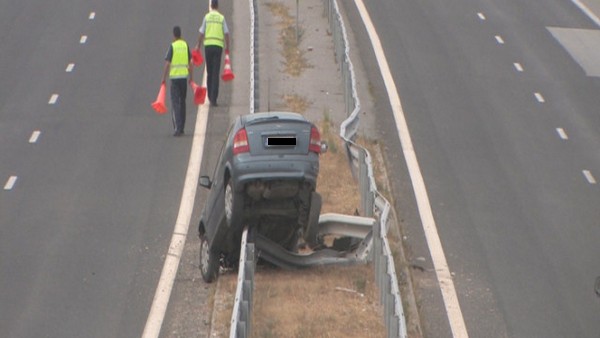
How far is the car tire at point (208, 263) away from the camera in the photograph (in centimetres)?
1745

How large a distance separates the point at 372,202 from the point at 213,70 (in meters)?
7.81

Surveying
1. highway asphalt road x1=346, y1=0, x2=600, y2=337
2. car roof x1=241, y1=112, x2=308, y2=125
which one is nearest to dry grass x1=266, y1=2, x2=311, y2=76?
highway asphalt road x1=346, y1=0, x2=600, y2=337

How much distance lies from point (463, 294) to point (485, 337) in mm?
1446

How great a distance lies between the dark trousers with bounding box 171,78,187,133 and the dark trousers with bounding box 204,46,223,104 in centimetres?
147

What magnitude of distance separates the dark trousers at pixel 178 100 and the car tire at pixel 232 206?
25.2 feet

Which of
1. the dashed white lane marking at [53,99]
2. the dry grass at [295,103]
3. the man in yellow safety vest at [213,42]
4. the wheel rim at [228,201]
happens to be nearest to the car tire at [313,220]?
the wheel rim at [228,201]

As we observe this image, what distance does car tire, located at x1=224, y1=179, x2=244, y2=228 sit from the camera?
1636 centimetres

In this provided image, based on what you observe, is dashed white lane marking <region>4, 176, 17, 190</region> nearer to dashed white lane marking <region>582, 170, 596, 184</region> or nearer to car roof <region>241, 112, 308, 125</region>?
car roof <region>241, 112, 308, 125</region>

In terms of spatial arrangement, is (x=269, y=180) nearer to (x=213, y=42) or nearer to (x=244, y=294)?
(x=244, y=294)

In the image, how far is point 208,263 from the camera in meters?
17.5

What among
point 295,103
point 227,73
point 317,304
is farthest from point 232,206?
point 227,73

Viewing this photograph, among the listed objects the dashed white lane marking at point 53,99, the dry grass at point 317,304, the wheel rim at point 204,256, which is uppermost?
the dry grass at point 317,304

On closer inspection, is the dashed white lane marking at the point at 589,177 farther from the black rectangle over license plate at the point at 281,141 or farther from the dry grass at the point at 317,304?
the black rectangle over license plate at the point at 281,141

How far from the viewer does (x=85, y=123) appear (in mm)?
25266
